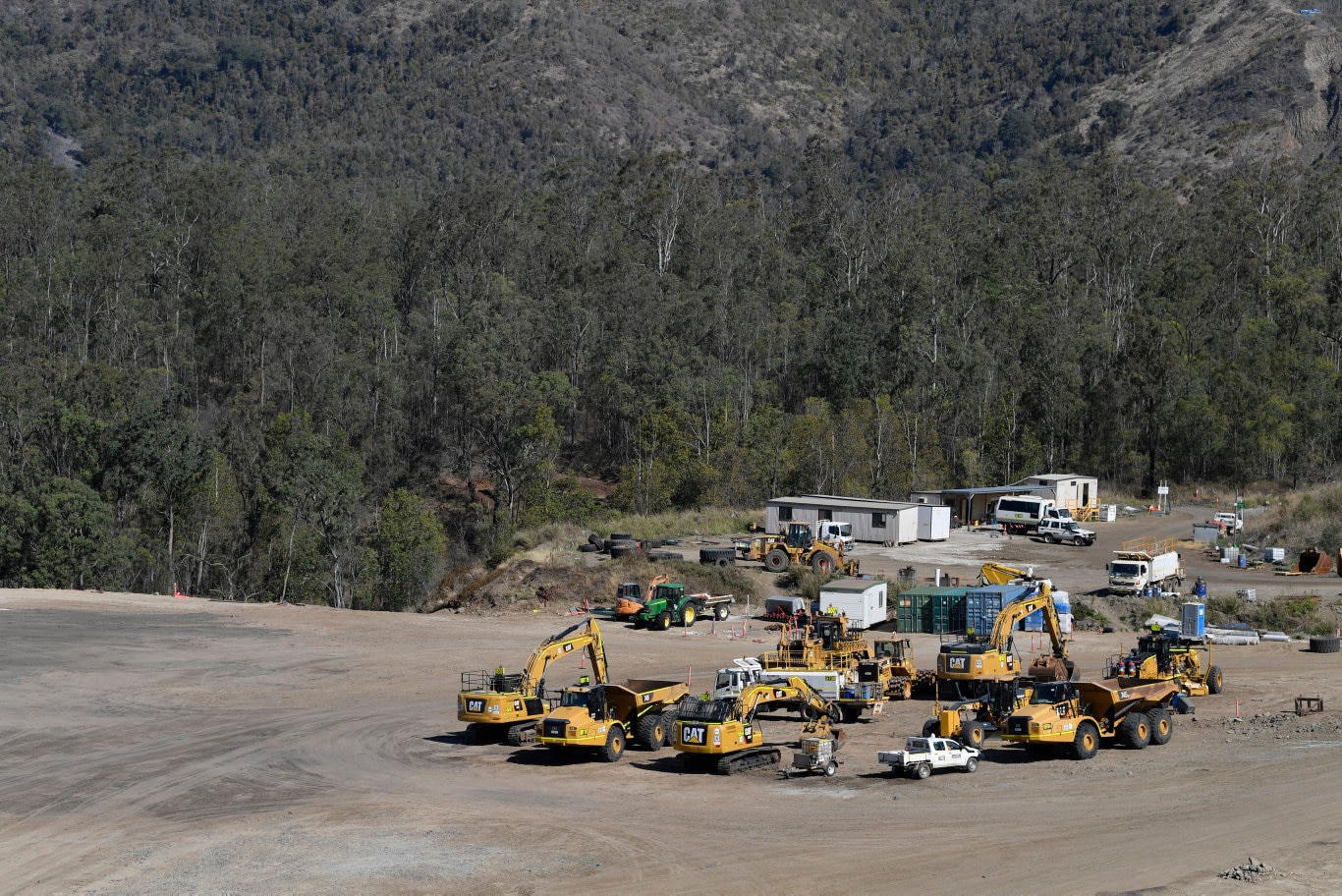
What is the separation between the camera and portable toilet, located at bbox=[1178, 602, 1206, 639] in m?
44.1

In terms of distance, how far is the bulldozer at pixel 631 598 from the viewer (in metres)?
48.9

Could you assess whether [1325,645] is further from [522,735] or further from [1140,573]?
[522,735]

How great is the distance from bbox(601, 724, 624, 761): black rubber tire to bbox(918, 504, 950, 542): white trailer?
119 feet

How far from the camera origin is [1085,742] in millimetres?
29672

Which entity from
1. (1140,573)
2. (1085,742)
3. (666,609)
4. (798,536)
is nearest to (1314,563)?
(1140,573)

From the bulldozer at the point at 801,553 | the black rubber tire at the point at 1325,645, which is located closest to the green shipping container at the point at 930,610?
the bulldozer at the point at 801,553

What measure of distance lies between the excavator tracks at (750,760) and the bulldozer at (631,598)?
61.4 feet

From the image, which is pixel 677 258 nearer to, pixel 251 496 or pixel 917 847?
pixel 251 496

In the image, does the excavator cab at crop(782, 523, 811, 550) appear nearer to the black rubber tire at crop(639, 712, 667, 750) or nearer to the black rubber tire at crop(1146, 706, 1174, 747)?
the black rubber tire at crop(639, 712, 667, 750)

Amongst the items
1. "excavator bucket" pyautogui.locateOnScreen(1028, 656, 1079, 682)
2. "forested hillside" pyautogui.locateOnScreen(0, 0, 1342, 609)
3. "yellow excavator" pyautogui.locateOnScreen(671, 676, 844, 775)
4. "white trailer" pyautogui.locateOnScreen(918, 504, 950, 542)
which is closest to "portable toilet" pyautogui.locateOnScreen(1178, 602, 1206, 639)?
"excavator bucket" pyautogui.locateOnScreen(1028, 656, 1079, 682)

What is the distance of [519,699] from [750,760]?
5539 millimetres

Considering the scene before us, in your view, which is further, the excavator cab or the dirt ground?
the excavator cab

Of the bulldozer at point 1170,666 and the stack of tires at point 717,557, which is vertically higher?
the stack of tires at point 717,557

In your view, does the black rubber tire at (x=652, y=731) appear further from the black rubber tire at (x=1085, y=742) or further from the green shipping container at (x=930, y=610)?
the green shipping container at (x=930, y=610)
